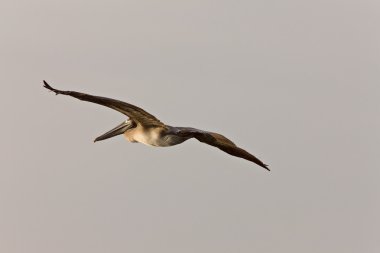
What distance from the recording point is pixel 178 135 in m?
29.0

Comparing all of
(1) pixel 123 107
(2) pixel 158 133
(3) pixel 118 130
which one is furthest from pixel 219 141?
(1) pixel 123 107

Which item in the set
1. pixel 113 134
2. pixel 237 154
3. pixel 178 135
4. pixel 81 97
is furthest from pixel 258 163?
pixel 81 97

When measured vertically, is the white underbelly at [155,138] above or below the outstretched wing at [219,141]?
below

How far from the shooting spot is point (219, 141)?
30.1 metres

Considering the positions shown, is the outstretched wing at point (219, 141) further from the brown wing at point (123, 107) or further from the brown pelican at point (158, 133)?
the brown wing at point (123, 107)

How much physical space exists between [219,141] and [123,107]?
4.68 metres

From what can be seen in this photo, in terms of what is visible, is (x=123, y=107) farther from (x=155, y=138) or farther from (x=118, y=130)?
(x=118, y=130)

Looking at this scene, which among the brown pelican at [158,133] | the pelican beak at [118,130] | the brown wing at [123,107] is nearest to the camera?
the brown wing at [123,107]

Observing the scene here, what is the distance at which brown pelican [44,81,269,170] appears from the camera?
2848 centimetres

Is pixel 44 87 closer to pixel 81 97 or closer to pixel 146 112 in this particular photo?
pixel 81 97

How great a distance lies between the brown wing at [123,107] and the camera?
81.1ft

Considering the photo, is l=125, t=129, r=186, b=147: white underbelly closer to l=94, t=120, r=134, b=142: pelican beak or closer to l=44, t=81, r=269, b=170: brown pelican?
l=44, t=81, r=269, b=170: brown pelican

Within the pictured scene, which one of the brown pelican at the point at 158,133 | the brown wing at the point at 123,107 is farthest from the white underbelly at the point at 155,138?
the brown wing at the point at 123,107

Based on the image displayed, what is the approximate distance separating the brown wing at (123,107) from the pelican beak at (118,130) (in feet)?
4.47
